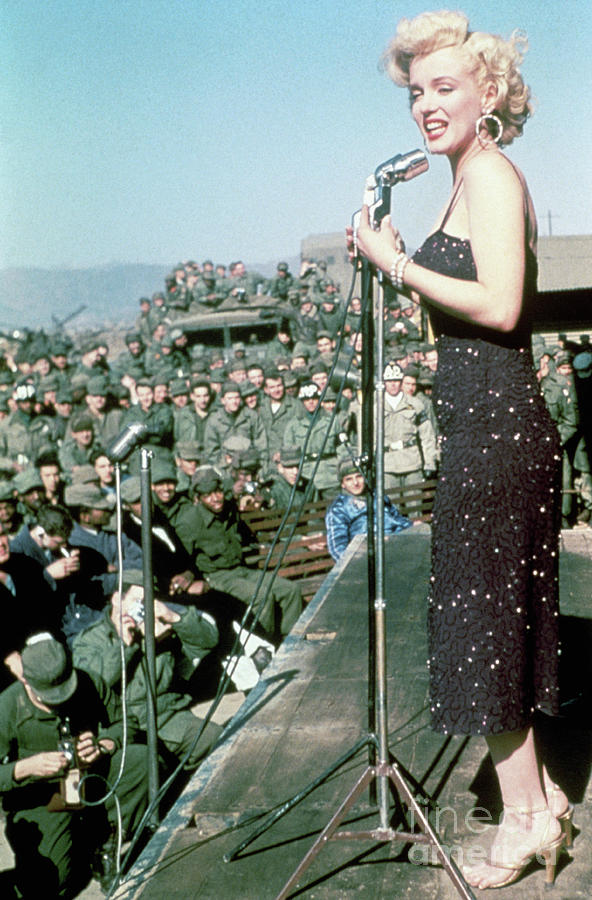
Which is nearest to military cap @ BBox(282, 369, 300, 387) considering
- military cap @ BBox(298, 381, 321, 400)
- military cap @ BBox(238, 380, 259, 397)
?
military cap @ BBox(238, 380, 259, 397)

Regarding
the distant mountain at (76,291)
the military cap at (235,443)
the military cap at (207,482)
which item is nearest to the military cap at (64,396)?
the military cap at (235,443)

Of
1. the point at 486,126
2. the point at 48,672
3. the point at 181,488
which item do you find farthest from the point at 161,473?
the point at 486,126

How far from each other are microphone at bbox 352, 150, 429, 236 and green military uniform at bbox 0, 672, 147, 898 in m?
2.91

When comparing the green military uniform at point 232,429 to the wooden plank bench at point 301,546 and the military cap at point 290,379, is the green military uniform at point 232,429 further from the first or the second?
the wooden plank bench at point 301,546

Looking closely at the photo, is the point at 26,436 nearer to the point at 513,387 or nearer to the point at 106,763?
the point at 106,763

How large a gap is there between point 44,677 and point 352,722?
142 cm

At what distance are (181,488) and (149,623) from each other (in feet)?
16.5

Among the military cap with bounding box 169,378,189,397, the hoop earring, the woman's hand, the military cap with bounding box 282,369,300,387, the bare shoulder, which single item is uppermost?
the hoop earring

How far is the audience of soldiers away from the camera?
15.7ft

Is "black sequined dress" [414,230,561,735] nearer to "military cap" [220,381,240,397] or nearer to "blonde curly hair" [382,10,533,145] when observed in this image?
"blonde curly hair" [382,10,533,145]

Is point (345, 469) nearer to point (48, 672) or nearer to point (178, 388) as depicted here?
point (48, 672)

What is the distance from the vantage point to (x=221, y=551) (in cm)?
714

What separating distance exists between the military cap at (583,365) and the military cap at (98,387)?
5.72m

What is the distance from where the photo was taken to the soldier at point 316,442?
8945 millimetres
